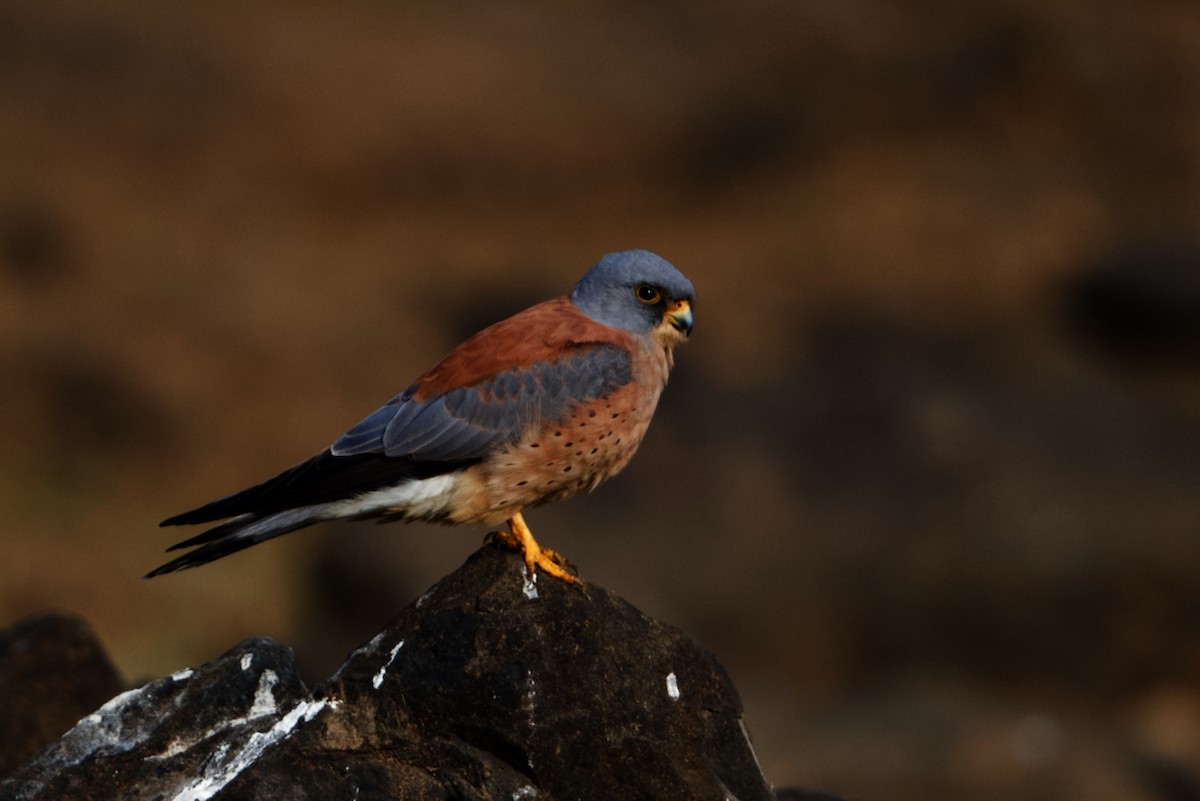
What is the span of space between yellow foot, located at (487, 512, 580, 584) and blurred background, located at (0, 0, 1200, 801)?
596cm

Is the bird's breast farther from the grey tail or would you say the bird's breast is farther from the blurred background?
the blurred background

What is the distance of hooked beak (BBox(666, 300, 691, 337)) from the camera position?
5777 millimetres

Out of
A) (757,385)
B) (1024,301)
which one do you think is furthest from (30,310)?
(1024,301)

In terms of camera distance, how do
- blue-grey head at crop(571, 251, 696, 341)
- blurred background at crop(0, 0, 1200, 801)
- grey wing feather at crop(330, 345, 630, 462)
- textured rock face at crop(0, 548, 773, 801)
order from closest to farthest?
textured rock face at crop(0, 548, 773, 801), grey wing feather at crop(330, 345, 630, 462), blue-grey head at crop(571, 251, 696, 341), blurred background at crop(0, 0, 1200, 801)

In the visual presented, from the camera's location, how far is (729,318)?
1664 cm

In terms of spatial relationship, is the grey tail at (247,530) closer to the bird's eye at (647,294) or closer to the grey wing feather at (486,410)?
the grey wing feather at (486,410)

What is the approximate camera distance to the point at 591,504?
12320mm

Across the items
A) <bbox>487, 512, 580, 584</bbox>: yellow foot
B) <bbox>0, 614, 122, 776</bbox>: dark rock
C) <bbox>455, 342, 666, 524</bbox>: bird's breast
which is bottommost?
<bbox>0, 614, 122, 776</bbox>: dark rock

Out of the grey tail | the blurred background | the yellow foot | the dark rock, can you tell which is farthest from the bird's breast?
the blurred background

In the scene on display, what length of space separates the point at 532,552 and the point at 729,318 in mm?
11905

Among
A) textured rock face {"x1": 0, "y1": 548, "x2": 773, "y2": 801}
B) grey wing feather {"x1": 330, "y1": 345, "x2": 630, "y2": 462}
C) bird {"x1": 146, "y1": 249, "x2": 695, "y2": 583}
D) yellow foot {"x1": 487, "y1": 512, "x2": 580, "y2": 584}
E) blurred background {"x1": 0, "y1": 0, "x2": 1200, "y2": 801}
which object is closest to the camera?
textured rock face {"x1": 0, "y1": 548, "x2": 773, "y2": 801}

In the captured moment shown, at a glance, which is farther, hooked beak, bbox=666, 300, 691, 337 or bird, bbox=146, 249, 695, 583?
hooked beak, bbox=666, 300, 691, 337

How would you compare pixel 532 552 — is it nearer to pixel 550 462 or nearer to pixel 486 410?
pixel 550 462

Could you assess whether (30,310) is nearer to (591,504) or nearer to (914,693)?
(591,504)
